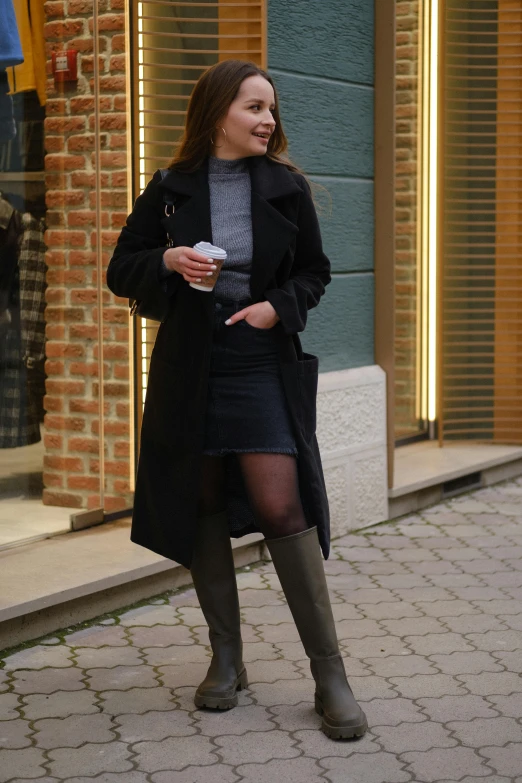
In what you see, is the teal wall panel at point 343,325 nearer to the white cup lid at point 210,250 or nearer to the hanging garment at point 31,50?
the hanging garment at point 31,50

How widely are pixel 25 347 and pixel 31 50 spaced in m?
1.29

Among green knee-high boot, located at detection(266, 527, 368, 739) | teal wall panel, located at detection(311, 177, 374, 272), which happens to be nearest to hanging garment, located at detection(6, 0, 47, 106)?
teal wall panel, located at detection(311, 177, 374, 272)

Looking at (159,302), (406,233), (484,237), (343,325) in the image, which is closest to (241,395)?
(159,302)

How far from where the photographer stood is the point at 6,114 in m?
5.41

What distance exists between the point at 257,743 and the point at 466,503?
3.76 meters

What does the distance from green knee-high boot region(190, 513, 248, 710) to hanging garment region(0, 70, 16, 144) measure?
2.38 metres

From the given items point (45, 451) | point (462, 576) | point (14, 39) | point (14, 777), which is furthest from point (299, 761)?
point (14, 39)

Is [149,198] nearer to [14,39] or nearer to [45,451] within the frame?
[14,39]

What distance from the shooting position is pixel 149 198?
3699 millimetres

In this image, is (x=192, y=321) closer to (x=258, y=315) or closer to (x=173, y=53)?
(x=258, y=315)

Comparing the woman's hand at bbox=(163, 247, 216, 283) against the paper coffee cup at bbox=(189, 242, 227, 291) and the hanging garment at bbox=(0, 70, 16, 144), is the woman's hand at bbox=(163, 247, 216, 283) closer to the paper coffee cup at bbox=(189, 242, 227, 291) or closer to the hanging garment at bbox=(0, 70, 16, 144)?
the paper coffee cup at bbox=(189, 242, 227, 291)

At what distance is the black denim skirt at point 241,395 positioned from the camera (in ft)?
11.9

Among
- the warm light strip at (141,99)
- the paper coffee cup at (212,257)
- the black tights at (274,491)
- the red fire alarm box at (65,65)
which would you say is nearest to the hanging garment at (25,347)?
the warm light strip at (141,99)

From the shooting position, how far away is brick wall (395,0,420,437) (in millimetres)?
7648
